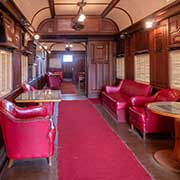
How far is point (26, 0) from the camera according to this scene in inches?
229

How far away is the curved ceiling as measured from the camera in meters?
6.02

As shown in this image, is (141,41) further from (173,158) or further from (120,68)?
(173,158)

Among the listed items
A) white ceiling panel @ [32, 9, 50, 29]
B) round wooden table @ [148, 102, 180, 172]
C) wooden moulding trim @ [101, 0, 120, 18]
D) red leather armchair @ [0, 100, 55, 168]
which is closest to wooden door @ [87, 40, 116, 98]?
wooden moulding trim @ [101, 0, 120, 18]

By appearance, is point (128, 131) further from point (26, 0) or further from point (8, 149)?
point (26, 0)

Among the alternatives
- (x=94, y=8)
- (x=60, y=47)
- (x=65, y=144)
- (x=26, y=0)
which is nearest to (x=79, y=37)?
(x=94, y=8)

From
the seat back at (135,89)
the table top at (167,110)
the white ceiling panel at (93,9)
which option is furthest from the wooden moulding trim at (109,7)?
the table top at (167,110)

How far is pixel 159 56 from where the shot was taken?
18.4 feet

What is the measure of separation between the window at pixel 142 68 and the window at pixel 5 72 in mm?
3282

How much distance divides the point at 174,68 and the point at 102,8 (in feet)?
13.1

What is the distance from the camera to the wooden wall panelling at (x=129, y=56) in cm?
769

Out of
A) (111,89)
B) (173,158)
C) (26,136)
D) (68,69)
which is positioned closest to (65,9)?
(111,89)

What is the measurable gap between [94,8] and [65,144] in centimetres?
524

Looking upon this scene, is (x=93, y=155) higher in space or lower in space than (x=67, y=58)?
lower

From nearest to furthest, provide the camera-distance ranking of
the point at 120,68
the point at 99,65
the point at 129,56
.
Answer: the point at 129,56 → the point at 120,68 → the point at 99,65
